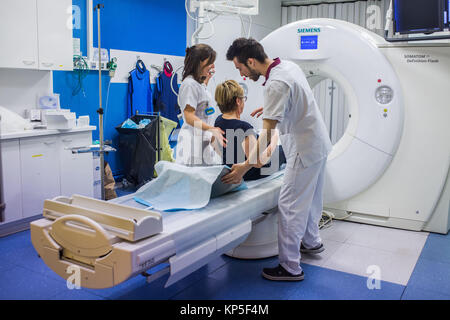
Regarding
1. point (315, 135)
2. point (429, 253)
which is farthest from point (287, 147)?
point (429, 253)

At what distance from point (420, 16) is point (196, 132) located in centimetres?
168

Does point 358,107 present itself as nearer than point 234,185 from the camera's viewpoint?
No

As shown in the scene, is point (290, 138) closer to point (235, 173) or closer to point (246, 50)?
point (235, 173)

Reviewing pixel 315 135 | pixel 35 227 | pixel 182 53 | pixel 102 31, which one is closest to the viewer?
pixel 35 227

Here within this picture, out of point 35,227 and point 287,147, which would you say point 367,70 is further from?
point 35,227

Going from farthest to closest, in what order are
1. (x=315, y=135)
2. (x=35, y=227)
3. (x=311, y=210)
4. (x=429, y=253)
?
(x=429, y=253), (x=311, y=210), (x=315, y=135), (x=35, y=227)

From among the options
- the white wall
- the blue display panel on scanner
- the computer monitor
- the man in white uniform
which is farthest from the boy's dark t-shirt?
the white wall

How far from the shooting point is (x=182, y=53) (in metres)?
5.66

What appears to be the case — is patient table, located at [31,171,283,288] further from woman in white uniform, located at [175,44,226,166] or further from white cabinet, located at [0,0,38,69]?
white cabinet, located at [0,0,38,69]

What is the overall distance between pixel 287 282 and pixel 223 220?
1.95 ft

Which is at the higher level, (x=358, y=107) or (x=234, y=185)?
(x=358, y=107)

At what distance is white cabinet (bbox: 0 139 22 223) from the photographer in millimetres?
3111

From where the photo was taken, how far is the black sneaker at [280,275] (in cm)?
239

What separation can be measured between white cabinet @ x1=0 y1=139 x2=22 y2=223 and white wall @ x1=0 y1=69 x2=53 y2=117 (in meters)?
0.61
